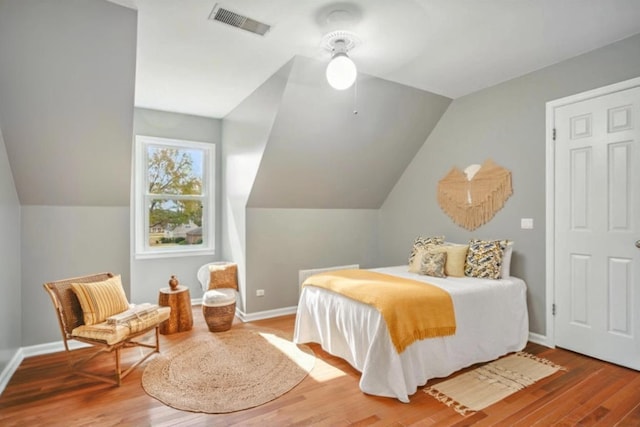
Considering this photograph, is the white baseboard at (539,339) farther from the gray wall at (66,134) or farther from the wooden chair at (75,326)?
the gray wall at (66,134)

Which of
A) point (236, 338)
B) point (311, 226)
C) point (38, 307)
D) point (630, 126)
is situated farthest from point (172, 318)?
point (630, 126)

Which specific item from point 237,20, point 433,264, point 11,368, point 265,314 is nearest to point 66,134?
point 237,20

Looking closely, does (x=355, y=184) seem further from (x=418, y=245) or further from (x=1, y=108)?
(x=1, y=108)

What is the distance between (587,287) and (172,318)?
388cm

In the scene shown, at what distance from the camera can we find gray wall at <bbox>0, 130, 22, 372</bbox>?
102 inches

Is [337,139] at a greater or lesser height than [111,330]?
greater

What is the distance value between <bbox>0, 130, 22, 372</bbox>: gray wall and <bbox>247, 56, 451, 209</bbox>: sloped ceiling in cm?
208

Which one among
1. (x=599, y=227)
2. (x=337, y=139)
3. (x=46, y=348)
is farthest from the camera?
(x=337, y=139)

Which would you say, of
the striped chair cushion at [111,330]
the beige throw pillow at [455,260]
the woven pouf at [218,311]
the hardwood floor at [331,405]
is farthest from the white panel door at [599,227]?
the striped chair cushion at [111,330]

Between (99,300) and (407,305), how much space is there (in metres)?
2.36

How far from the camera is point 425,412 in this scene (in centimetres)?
212

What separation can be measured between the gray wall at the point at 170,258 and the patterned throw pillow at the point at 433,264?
2.91 m

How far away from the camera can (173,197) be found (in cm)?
464

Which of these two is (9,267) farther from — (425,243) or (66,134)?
(425,243)
